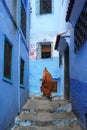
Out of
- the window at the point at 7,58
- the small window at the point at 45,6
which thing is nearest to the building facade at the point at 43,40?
the small window at the point at 45,6

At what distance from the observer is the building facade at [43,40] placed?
20.2 meters

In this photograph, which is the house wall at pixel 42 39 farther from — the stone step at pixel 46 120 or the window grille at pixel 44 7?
the stone step at pixel 46 120

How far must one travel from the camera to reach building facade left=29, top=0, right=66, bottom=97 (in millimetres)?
20250

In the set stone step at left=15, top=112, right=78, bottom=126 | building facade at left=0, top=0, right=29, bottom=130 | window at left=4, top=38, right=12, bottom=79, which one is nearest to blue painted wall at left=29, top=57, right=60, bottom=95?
building facade at left=0, top=0, right=29, bottom=130

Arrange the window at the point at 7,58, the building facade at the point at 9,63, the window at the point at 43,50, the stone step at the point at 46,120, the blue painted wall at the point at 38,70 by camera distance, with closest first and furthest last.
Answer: the building facade at the point at 9,63
the window at the point at 7,58
the stone step at the point at 46,120
the blue painted wall at the point at 38,70
the window at the point at 43,50

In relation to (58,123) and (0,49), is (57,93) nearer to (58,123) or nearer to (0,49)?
(58,123)

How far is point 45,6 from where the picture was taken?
2098 centimetres

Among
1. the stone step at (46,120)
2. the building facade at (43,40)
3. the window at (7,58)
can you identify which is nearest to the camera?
the window at (7,58)

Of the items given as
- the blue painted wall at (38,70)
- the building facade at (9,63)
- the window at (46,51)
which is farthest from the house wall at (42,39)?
the building facade at (9,63)

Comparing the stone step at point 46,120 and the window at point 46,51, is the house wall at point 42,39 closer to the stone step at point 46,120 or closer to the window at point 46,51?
the window at point 46,51

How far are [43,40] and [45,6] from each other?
2.38 meters

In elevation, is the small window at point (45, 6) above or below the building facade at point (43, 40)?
above

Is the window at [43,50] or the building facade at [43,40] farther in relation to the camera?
the window at [43,50]

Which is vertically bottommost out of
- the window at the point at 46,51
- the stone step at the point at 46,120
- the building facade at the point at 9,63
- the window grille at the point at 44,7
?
the stone step at the point at 46,120
